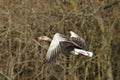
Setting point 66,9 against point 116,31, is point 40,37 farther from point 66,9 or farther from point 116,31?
point 116,31

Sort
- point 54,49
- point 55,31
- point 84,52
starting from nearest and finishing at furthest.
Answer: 1. point 54,49
2. point 84,52
3. point 55,31

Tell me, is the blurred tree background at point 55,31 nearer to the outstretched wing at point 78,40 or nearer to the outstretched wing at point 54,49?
the outstretched wing at point 78,40

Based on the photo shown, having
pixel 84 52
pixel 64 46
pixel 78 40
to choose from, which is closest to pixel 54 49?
pixel 64 46

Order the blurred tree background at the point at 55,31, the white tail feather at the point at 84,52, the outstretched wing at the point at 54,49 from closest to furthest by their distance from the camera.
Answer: the outstretched wing at the point at 54,49 → the white tail feather at the point at 84,52 → the blurred tree background at the point at 55,31

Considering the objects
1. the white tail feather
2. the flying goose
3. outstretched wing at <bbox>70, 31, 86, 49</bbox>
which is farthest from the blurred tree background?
the white tail feather

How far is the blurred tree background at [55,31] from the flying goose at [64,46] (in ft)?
1.07

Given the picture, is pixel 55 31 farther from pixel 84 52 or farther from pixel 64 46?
pixel 84 52

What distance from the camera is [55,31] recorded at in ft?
21.2

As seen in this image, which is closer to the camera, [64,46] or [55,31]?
[64,46]

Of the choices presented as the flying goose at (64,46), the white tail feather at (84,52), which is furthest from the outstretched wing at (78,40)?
the white tail feather at (84,52)

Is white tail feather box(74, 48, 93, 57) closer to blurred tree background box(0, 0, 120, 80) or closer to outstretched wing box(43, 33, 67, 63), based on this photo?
outstretched wing box(43, 33, 67, 63)

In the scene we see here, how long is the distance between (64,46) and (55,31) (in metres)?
0.88

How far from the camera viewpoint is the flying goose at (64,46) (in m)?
5.42

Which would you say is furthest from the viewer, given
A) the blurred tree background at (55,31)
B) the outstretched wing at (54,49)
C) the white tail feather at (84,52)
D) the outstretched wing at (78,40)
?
the blurred tree background at (55,31)
